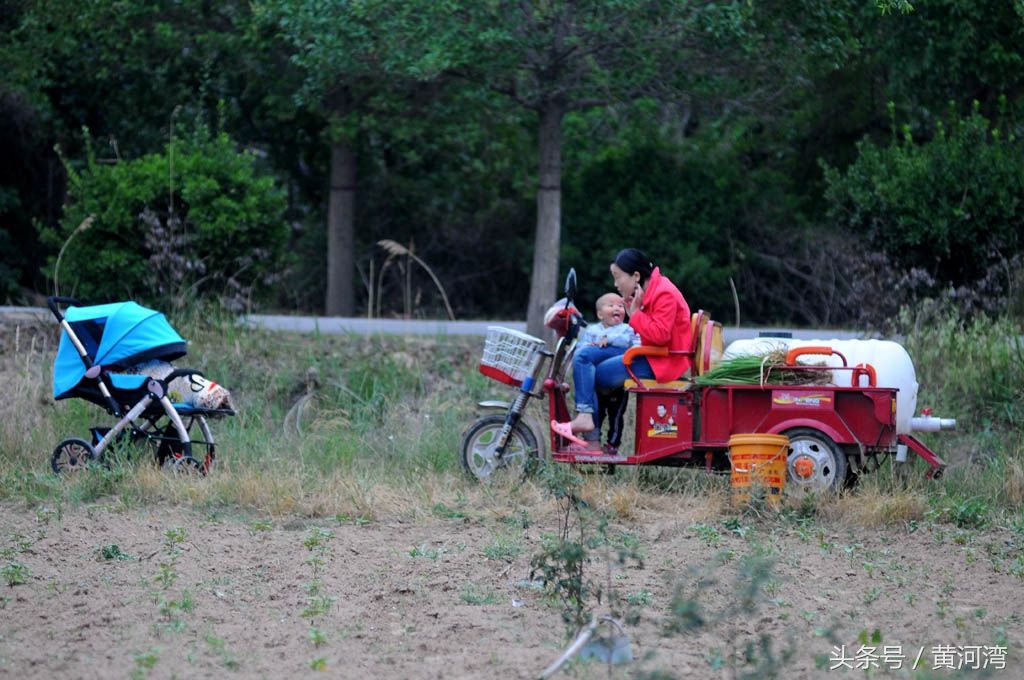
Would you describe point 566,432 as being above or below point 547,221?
below

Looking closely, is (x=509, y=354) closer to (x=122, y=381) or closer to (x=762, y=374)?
(x=762, y=374)

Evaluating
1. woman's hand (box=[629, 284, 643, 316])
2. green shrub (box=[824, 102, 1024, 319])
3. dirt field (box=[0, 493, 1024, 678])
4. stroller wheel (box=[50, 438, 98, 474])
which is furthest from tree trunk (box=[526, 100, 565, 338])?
dirt field (box=[0, 493, 1024, 678])

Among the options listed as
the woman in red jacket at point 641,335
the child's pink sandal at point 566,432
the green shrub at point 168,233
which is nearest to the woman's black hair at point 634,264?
the woman in red jacket at point 641,335

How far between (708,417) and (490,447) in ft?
4.94

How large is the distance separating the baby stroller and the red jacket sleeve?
2927 mm

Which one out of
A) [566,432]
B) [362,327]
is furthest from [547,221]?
[566,432]

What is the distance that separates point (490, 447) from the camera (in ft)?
28.1

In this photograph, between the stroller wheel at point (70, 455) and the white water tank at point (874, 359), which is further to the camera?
the stroller wheel at point (70, 455)

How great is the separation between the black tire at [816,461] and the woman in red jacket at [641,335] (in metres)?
0.87

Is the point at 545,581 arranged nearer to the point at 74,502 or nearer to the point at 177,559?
the point at 177,559

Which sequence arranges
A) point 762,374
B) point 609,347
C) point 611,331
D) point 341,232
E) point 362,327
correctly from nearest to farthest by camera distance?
point 762,374 → point 609,347 → point 611,331 → point 362,327 → point 341,232

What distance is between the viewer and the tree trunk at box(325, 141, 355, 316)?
63.3 ft

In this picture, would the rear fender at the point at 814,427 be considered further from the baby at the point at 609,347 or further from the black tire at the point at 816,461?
the baby at the point at 609,347

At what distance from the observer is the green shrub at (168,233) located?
12.4m
